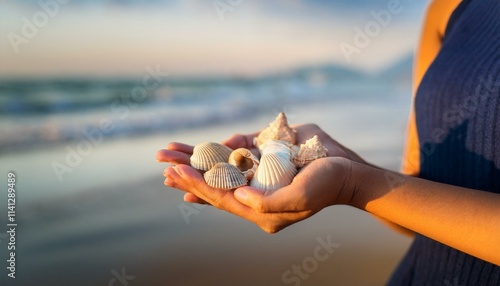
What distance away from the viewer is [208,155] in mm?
1790

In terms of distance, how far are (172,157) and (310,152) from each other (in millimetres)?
474

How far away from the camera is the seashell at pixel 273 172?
1562mm

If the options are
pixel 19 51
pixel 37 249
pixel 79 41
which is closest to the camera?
pixel 37 249

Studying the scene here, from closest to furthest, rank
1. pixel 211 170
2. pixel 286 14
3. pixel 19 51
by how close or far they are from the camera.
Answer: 1. pixel 211 170
2. pixel 19 51
3. pixel 286 14

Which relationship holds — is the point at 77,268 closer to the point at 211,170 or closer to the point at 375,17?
the point at 211,170

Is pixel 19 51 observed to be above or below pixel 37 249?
above

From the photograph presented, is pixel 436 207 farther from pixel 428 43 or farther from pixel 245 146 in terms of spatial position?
pixel 428 43

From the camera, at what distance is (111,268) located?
3.53 m

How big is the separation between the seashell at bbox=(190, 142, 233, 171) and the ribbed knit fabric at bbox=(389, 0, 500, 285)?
737 millimetres

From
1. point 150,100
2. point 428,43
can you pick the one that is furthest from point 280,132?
point 150,100

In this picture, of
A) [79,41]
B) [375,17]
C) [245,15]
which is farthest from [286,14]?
[79,41]

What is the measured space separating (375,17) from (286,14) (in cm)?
165

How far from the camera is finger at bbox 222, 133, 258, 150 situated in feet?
6.40

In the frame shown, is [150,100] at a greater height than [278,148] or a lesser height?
greater
